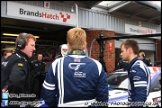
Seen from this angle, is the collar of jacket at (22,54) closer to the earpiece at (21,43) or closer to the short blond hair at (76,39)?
the earpiece at (21,43)

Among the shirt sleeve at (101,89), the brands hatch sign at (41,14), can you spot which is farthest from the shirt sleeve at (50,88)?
the brands hatch sign at (41,14)

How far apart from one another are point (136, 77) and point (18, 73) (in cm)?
118

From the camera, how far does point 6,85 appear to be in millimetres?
2297

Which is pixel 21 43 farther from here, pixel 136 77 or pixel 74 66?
pixel 136 77

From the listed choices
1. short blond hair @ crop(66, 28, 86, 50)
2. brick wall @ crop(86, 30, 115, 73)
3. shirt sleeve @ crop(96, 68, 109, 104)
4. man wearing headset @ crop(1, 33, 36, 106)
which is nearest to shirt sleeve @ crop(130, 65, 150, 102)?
shirt sleeve @ crop(96, 68, 109, 104)

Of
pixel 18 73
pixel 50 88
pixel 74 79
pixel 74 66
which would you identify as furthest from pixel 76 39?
pixel 18 73

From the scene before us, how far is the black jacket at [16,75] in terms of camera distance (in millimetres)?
2285

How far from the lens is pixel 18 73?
229 cm

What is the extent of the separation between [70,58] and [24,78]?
0.46 metres

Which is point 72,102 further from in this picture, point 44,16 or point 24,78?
point 44,16

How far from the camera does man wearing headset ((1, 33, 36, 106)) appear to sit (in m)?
2.29

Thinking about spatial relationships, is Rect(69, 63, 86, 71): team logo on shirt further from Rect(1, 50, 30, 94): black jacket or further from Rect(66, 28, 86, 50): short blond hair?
Rect(1, 50, 30, 94): black jacket

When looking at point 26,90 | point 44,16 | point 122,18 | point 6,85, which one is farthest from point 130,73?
point 44,16

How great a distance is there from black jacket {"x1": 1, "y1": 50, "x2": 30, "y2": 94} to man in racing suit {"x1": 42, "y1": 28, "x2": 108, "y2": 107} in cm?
21
